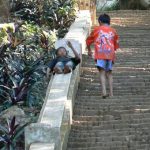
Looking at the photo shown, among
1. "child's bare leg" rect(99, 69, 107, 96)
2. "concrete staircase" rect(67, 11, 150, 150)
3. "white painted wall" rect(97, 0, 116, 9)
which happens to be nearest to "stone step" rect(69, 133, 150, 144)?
"concrete staircase" rect(67, 11, 150, 150)

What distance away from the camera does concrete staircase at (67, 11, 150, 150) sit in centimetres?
805

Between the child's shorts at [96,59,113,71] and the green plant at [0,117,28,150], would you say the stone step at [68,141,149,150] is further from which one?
the child's shorts at [96,59,113,71]

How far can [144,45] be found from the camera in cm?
1441

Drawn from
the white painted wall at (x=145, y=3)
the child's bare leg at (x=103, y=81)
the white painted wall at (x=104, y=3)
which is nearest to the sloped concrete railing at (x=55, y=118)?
the child's bare leg at (x=103, y=81)

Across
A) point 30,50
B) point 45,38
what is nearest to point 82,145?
point 30,50

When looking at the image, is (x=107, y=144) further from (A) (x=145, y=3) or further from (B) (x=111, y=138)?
(A) (x=145, y=3)

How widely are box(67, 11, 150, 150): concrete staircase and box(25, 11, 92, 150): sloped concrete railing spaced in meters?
0.23

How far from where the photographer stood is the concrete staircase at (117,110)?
26.4 feet

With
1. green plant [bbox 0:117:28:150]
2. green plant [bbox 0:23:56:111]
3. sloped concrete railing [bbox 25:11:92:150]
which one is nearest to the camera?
sloped concrete railing [bbox 25:11:92:150]

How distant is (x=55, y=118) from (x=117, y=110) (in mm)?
2060

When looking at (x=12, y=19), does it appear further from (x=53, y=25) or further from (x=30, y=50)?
(x=30, y=50)

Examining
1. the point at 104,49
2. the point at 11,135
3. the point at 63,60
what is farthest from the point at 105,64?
the point at 11,135

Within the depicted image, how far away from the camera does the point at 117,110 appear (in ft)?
30.1

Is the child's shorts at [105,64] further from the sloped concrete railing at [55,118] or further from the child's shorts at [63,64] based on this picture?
the child's shorts at [63,64]
